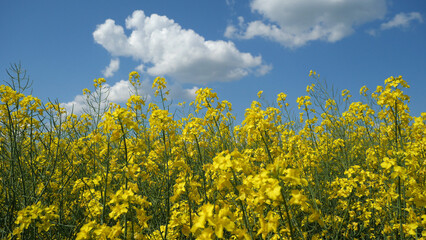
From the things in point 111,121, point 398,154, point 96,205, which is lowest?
point 96,205

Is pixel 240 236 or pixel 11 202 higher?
pixel 11 202

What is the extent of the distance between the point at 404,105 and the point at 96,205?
353 centimetres

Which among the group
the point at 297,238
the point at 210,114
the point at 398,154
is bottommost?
the point at 297,238

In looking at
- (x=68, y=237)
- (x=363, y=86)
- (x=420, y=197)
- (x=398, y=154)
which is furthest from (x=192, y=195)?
(x=363, y=86)

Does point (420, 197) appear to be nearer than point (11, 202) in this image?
Yes

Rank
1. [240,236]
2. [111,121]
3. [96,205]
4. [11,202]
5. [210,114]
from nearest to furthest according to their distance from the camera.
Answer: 1. [240,236]
2. [111,121]
3. [96,205]
4. [11,202]
5. [210,114]

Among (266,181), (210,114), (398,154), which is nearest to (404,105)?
(398,154)

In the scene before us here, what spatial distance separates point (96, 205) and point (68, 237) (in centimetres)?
46

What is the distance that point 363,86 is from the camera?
5.79 metres

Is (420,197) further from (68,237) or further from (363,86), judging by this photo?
(363,86)

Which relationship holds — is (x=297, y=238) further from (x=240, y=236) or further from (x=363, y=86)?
(x=363, y=86)

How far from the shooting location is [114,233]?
1746 millimetres

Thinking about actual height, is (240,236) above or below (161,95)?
below

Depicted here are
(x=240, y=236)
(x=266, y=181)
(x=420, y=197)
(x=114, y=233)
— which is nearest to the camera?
(x=266, y=181)
